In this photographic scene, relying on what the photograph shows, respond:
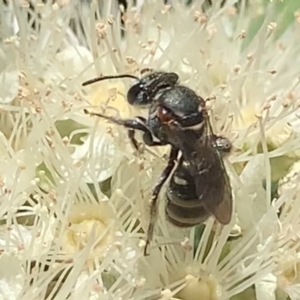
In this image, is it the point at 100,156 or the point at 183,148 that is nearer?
the point at 183,148

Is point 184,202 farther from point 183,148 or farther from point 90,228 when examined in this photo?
point 90,228

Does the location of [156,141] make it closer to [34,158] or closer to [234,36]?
[34,158]

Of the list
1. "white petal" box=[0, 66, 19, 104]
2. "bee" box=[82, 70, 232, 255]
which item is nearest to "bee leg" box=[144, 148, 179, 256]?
"bee" box=[82, 70, 232, 255]

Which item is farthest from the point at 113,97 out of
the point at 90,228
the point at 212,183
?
the point at 212,183

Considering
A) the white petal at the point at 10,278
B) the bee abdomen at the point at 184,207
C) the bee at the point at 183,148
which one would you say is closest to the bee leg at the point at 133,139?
the bee at the point at 183,148

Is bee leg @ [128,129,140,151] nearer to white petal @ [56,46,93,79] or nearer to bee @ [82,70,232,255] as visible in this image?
bee @ [82,70,232,255]

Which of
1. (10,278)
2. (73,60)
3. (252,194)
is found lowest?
(10,278)

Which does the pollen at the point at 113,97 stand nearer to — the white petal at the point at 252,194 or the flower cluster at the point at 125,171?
the flower cluster at the point at 125,171

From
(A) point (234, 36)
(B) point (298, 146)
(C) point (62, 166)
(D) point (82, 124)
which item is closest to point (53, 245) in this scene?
(C) point (62, 166)
